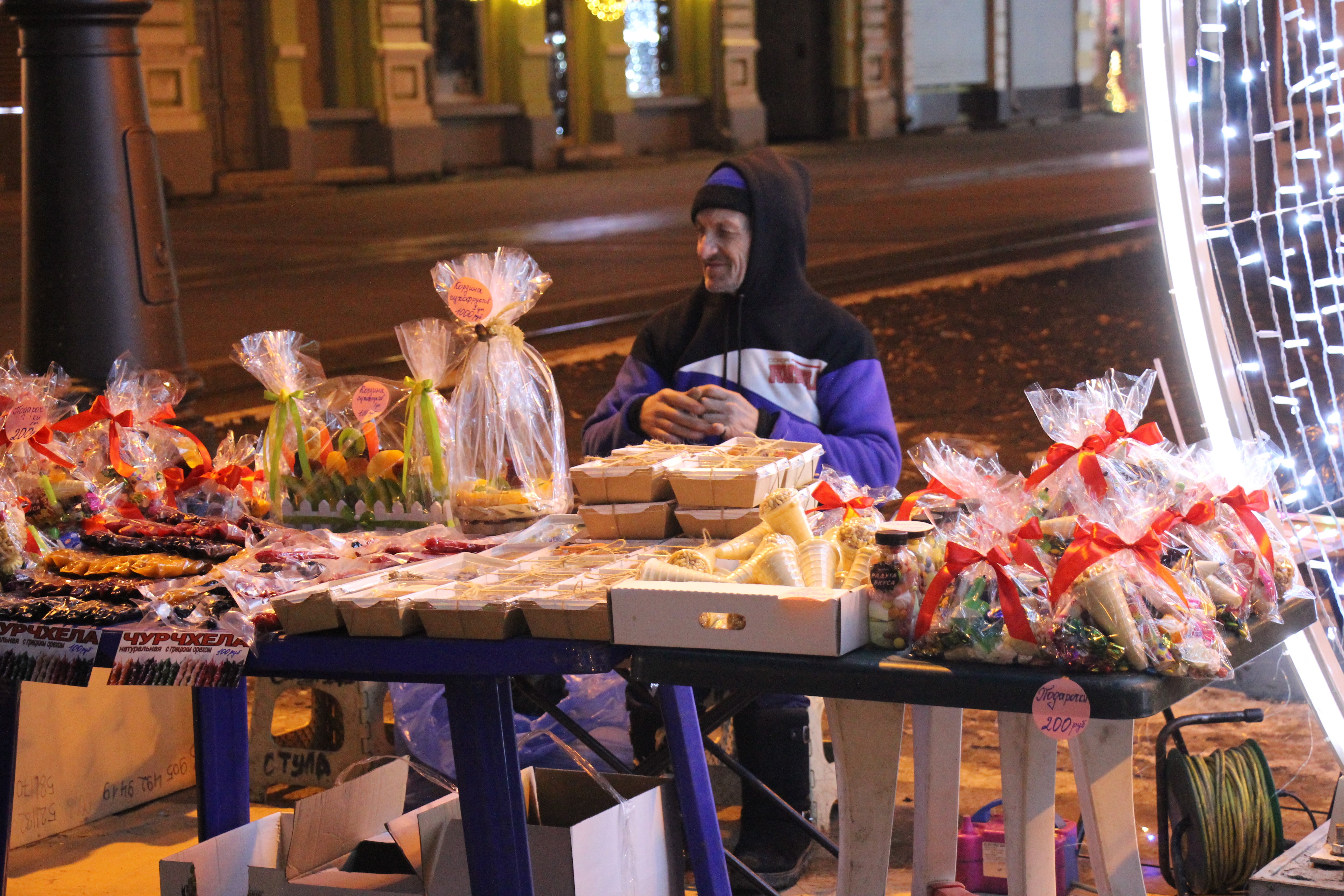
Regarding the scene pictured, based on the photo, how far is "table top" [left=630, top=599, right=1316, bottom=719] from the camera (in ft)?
6.19

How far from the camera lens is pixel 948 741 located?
2408mm

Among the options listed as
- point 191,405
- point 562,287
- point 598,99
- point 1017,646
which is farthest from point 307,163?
point 1017,646

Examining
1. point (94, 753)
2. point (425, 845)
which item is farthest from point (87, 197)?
point (425, 845)

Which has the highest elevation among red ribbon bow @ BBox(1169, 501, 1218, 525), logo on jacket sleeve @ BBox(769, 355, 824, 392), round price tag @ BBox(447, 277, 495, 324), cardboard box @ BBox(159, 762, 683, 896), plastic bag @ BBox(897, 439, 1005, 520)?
round price tag @ BBox(447, 277, 495, 324)

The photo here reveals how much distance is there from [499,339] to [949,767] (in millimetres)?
1155

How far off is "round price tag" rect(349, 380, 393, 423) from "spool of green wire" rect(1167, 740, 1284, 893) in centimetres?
168

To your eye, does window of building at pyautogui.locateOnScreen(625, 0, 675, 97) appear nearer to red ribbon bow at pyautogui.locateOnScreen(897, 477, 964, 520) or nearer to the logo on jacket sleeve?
the logo on jacket sleeve

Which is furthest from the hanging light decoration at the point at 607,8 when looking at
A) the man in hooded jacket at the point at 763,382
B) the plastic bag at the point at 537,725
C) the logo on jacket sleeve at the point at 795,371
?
the plastic bag at the point at 537,725

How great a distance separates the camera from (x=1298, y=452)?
12.7 ft

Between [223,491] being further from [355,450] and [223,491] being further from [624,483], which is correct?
[624,483]

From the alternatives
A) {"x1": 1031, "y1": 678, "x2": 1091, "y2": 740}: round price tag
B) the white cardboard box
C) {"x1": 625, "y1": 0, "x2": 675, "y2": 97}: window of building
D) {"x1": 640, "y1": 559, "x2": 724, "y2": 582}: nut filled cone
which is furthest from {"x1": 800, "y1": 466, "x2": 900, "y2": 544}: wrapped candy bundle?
{"x1": 625, "y1": 0, "x2": 675, "y2": 97}: window of building

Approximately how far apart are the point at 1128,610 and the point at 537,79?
2004cm

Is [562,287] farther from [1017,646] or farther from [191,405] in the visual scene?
[1017,646]

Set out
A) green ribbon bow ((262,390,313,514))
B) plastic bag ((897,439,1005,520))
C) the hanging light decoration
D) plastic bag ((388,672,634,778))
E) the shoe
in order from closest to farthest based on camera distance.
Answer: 1. plastic bag ((897,439,1005,520))
2. green ribbon bow ((262,390,313,514))
3. the shoe
4. plastic bag ((388,672,634,778))
5. the hanging light decoration
